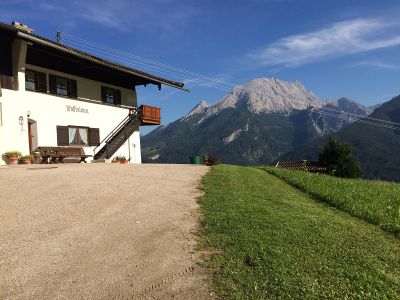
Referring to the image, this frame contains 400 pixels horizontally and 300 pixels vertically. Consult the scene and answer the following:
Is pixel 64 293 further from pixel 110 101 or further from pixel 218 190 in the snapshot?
pixel 110 101

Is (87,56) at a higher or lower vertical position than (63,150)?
higher

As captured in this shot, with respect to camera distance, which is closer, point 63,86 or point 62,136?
point 62,136

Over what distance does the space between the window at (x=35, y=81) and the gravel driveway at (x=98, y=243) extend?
15.2m

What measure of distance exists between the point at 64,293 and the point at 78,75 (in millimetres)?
28591

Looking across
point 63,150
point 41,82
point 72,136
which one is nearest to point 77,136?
point 72,136

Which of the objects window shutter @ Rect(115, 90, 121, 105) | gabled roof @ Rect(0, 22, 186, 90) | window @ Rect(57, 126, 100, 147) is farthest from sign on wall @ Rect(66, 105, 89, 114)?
window shutter @ Rect(115, 90, 121, 105)

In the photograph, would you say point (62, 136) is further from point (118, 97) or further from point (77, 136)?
point (118, 97)

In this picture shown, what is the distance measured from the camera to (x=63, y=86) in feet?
104

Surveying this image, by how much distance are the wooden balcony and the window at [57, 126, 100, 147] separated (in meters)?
5.27

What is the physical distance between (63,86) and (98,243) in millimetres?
25029

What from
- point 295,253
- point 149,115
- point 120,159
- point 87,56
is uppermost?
point 87,56

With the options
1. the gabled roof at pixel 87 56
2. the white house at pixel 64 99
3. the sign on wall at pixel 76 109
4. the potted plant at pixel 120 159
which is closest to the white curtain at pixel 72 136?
the white house at pixel 64 99

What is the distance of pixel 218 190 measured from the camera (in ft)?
50.4

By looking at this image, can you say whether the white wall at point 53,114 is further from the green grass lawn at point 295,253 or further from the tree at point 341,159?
the tree at point 341,159
